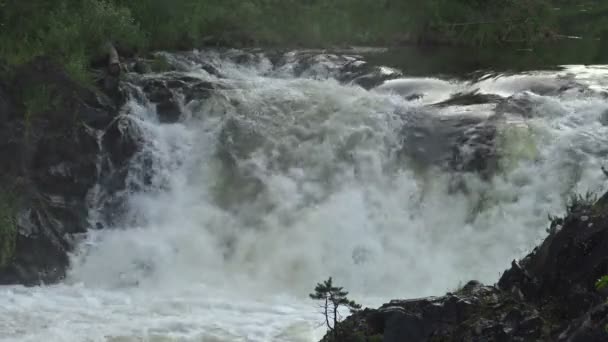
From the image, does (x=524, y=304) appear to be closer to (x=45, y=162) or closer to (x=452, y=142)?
(x=452, y=142)

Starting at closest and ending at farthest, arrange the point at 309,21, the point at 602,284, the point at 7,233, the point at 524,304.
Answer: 1. the point at 602,284
2. the point at 524,304
3. the point at 7,233
4. the point at 309,21

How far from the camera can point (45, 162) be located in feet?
38.5

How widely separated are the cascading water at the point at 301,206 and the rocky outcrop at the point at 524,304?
2.87m

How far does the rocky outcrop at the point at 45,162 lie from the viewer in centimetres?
1096

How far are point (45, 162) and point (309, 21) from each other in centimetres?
891

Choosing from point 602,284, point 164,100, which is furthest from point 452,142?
point 602,284

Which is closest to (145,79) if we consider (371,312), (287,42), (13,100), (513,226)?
(13,100)

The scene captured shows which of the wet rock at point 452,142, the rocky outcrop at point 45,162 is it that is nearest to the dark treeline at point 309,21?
the rocky outcrop at point 45,162

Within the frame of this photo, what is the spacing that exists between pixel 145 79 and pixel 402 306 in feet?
28.9

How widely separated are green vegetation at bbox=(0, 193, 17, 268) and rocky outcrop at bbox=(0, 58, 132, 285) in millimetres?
13

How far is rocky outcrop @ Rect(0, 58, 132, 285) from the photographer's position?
36.0ft

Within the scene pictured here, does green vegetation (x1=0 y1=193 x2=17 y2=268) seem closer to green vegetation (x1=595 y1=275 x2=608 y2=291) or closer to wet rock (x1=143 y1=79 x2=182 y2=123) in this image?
wet rock (x1=143 y1=79 x2=182 y2=123)

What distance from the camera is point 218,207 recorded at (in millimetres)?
11875

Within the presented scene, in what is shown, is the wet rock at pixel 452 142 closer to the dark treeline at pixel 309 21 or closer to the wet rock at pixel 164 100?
the wet rock at pixel 164 100
